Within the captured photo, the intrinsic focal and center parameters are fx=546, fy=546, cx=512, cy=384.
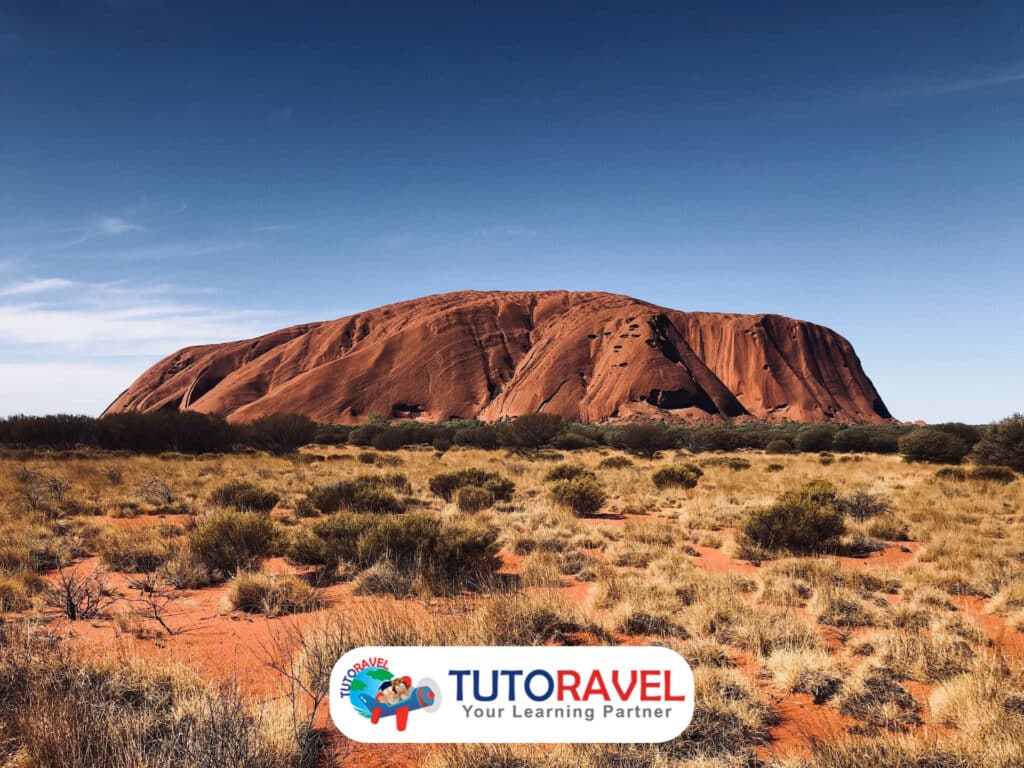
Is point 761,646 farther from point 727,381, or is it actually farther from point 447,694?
point 727,381

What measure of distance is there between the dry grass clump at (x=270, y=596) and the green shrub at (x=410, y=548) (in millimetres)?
1209

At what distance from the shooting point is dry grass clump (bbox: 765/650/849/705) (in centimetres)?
441

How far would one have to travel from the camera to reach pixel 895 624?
19.4 ft

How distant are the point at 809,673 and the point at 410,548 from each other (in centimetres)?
520

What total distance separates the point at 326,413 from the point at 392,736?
7751cm

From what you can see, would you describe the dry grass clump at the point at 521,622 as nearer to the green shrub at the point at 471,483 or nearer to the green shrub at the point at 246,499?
the green shrub at the point at 246,499

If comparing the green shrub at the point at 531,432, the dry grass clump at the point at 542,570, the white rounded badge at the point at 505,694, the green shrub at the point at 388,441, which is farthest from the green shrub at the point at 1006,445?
the green shrub at the point at 388,441

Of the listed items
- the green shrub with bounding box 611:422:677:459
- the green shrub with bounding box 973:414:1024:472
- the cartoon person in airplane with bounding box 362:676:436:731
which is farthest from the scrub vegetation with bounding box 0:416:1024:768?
the green shrub with bounding box 611:422:677:459

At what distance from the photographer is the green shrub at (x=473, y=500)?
13336mm

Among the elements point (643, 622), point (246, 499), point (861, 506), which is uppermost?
point (246, 499)

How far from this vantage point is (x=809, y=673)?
454 centimetres

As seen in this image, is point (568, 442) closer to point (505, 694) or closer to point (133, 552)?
point (133, 552)

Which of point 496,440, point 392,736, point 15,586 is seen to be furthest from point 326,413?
point 392,736

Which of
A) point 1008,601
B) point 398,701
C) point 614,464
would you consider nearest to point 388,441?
point 614,464
